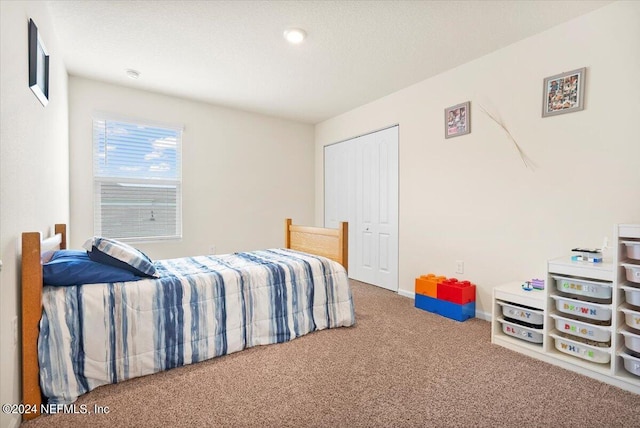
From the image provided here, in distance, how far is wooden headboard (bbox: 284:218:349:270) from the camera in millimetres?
2797

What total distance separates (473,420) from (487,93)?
8.52 ft

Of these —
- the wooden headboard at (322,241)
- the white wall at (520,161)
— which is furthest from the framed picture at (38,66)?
the white wall at (520,161)

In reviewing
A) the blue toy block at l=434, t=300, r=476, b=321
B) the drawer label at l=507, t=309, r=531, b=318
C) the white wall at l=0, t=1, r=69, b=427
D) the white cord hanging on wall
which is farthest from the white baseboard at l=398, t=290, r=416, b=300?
the white wall at l=0, t=1, r=69, b=427

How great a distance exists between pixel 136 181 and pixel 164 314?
7.73 ft

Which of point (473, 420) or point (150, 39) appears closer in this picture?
point (473, 420)

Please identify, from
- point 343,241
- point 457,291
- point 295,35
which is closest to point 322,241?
point 343,241

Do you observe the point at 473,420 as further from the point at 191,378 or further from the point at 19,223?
the point at 19,223

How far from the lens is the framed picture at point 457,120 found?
2989mm

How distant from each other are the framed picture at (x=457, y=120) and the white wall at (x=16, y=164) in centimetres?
320

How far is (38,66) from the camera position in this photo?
5.94ft

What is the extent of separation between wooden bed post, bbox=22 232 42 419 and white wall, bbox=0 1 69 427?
0.03 meters

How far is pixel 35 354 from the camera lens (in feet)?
5.05

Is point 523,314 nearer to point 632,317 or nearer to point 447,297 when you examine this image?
point 632,317

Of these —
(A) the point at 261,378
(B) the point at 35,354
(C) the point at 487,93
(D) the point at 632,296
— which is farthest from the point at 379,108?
(B) the point at 35,354
